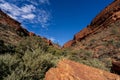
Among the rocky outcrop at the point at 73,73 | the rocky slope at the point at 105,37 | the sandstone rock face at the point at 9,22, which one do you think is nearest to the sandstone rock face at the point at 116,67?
the rocky outcrop at the point at 73,73

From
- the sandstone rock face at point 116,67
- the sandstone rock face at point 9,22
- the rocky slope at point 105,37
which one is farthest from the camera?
the sandstone rock face at point 9,22

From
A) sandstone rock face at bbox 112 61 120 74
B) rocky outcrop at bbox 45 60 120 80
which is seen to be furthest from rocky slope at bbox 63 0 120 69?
rocky outcrop at bbox 45 60 120 80

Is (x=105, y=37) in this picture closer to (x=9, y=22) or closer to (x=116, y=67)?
(x=9, y=22)

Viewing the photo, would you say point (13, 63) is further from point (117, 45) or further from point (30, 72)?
point (117, 45)

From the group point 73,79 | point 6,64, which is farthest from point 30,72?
point 73,79

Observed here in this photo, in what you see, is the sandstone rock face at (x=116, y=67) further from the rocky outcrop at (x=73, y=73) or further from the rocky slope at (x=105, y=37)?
the rocky slope at (x=105, y=37)

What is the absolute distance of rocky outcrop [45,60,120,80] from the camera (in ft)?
19.8

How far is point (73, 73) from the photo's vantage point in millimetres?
6102

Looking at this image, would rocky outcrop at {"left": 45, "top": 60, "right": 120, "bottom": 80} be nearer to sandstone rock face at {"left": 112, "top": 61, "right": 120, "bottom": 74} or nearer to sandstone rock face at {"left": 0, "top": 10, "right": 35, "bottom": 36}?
sandstone rock face at {"left": 112, "top": 61, "right": 120, "bottom": 74}

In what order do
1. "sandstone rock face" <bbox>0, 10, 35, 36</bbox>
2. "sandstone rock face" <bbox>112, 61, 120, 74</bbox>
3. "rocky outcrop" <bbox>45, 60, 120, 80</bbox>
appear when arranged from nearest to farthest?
1. "rocky outcrop" <bbox>45, 60, 120, 80</bbox>
2. "sandstone rock face" <bbox>112, 61, 120, 74</bbox>
3. "sandstone rock face" <bbox>0, 10, 35, 36</bbox>

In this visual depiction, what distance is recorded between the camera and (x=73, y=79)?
19.1 feet

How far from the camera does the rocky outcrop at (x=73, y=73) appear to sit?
19.8ft

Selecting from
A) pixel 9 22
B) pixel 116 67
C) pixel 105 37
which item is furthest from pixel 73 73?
pixel 9 22

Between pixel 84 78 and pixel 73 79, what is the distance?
1.35ft
